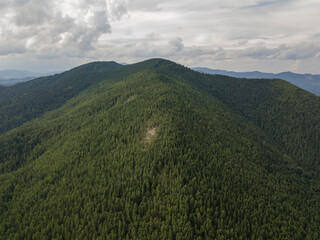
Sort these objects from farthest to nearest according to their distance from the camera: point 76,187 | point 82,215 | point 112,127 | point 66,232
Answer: point 112,127 < point 76,187 < point 82,215 < point 66,232

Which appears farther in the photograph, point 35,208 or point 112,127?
point 112,127

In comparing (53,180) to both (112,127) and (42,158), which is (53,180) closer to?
(42,158)

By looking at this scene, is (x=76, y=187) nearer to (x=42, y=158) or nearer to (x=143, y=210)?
(x=143, y=210)

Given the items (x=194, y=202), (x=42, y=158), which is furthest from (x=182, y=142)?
(x=42, y=158)

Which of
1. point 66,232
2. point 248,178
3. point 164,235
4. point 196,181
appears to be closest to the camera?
point 164,235

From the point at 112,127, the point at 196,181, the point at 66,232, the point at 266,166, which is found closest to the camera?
the point at 66,232

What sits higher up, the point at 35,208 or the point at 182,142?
the point at 182,142

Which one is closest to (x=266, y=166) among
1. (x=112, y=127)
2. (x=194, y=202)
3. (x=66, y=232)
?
(x=194, y=202)

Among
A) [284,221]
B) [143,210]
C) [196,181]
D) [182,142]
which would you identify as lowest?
[284,221]

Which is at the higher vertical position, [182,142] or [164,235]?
[182,142]
